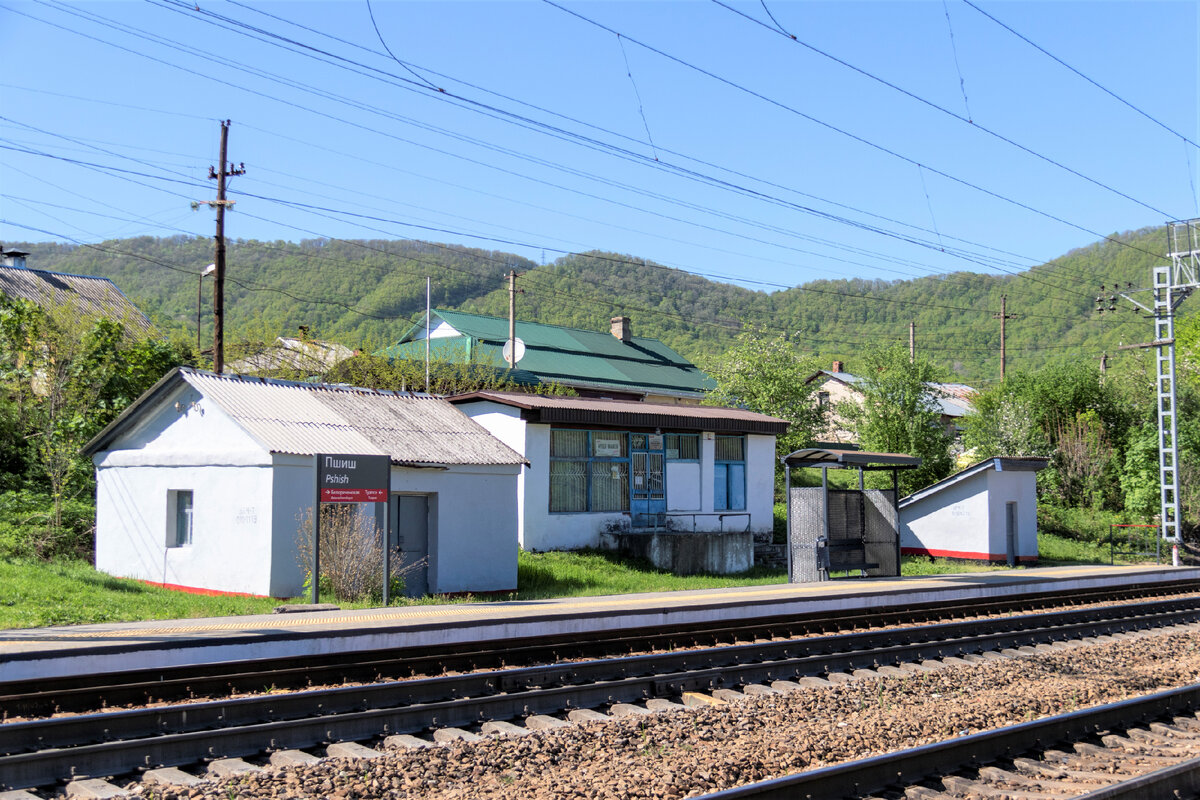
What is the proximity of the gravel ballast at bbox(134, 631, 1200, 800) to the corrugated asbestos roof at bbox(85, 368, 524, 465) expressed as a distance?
35.8ft

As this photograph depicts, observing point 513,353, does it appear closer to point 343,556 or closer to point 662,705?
point 343,556

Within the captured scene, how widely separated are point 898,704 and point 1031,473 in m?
25.6

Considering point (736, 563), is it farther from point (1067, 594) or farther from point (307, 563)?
point (307, 563)

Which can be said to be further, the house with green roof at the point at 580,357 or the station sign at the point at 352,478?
the house with green roof at the point at 580,357

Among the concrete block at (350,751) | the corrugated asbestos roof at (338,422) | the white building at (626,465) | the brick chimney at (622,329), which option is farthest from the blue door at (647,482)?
the brick chimney at (622,329)

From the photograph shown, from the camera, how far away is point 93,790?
675cm

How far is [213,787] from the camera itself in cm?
685

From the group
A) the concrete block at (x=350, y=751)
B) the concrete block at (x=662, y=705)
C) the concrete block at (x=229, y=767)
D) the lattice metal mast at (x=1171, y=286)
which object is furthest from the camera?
the lattice metal mast at (x=1171, y=286)

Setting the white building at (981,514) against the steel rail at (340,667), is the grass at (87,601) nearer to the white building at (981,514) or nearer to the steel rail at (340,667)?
the steel rail at (340,667)

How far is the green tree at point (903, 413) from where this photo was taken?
1620 inches

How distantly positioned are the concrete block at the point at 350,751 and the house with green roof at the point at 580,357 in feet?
138

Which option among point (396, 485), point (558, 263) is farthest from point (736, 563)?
point (558, 263)

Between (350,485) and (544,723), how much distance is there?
9.53 meters

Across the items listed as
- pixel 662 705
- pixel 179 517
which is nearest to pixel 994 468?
pixel 179 517
